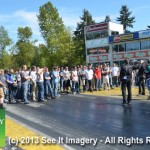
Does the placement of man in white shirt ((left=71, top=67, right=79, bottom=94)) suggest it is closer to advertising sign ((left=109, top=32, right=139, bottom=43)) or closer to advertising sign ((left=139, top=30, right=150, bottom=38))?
advertising sign ((left=139, top=30, right=150, bottom=38))

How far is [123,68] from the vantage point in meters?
14.6

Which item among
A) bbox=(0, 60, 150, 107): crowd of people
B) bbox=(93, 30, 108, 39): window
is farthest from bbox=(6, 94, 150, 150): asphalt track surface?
bbox=(93, 30, 108, 39): window

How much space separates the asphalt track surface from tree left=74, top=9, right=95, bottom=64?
48.8m

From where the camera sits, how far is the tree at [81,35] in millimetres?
64062

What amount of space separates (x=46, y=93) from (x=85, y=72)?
4.26m

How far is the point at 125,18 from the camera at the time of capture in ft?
300

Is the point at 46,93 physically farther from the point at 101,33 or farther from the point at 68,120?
the point at 101,33

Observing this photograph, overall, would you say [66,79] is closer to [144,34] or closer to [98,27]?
[144,34]

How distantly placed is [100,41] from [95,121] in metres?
42.3

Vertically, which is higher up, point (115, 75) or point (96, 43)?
point (96, 43)

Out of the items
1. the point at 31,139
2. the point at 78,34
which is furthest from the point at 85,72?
the point at 78,34

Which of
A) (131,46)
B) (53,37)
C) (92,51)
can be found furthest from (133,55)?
(53,37)

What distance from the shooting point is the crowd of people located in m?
16.4

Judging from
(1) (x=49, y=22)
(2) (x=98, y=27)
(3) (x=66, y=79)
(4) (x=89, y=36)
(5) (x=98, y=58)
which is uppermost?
(1) (x=49, y=22)
